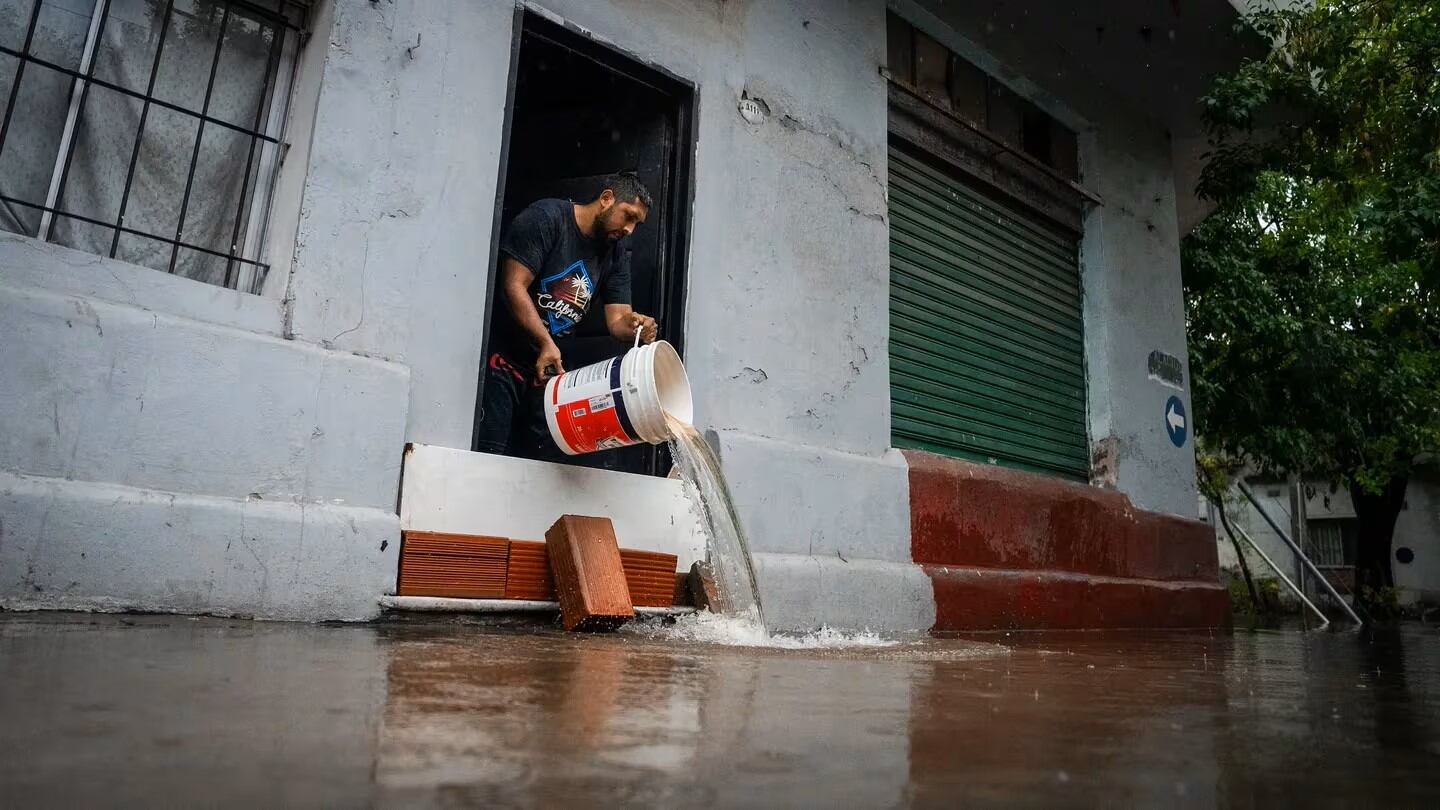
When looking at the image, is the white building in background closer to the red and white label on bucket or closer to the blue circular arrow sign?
the blue circular arrow sign

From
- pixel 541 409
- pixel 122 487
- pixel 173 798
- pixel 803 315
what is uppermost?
pixel 803 315

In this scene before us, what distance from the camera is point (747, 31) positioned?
4.39m

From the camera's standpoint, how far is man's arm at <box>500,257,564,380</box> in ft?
11.1

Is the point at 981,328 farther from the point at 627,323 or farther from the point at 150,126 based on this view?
the point at 150,126

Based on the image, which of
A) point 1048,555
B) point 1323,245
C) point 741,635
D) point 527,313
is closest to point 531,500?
point 527,313

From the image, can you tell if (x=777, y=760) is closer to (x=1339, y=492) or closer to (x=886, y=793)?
(x=886, y=793)

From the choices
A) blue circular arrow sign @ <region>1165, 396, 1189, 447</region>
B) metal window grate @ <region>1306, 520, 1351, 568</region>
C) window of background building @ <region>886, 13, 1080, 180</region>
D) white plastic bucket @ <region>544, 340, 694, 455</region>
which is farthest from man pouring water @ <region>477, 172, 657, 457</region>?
metal window grate @ <region>1306, 520, 1351, 568</region>

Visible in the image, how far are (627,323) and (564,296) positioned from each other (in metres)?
0.36

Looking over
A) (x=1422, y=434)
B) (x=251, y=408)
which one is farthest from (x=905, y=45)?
(x=1422, y=434)

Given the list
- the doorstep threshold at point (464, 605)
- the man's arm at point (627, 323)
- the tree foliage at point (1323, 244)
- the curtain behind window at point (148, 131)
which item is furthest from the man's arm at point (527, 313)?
the tree foliage at point (1323, 244)

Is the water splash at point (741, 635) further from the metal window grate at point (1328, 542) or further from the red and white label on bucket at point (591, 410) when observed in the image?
the metal window grate at point (1328, 542)

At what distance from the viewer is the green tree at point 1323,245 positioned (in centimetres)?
609

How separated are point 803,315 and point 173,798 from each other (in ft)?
12.5

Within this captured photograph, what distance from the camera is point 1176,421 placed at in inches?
266
